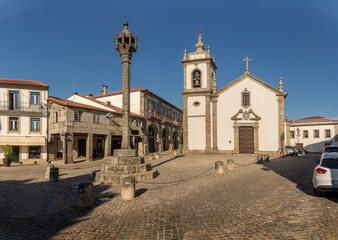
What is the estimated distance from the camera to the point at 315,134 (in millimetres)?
41812

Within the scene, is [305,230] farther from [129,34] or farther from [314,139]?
[314,139]

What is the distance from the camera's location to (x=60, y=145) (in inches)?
985

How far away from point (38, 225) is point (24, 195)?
11.9 feet

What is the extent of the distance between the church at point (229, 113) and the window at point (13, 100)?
17.1m

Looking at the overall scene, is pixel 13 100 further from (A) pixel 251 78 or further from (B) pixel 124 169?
(A) pixel 251 78

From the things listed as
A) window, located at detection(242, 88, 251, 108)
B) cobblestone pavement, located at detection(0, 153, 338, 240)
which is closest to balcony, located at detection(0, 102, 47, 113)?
cobblestone pavement, located at detection(0, 153, 338, 240)

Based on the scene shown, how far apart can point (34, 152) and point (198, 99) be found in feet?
59.3

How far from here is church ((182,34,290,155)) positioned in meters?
22.5

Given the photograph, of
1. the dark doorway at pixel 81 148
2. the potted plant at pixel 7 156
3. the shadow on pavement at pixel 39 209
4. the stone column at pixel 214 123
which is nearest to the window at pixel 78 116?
the potted plant at pixel 7 156

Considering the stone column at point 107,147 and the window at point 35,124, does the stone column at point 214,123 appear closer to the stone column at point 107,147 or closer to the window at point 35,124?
the stone column at point 107,147

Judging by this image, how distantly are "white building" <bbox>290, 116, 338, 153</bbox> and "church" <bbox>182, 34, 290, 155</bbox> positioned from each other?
22204mm

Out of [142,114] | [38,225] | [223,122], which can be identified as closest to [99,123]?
[142,114]

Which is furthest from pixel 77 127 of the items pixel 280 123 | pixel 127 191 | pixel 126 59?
pixel 280 123

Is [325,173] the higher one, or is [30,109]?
[30,109]
